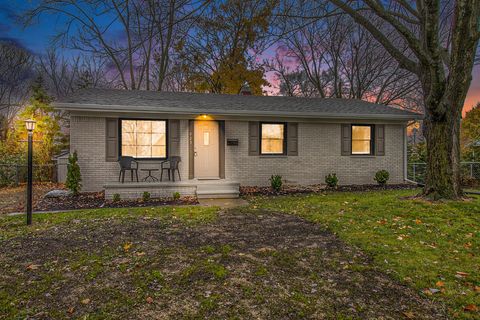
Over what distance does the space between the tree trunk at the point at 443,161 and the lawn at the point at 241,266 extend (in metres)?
1.08

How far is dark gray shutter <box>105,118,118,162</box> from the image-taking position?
9.73 metres

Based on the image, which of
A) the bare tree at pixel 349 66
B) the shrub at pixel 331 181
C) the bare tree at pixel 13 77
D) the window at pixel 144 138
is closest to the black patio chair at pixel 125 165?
the window at pixel 144 138

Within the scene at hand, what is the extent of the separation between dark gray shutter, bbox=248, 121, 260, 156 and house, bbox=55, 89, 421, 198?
4cm

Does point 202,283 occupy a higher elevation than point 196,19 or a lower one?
lower

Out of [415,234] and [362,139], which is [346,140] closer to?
[362,139]

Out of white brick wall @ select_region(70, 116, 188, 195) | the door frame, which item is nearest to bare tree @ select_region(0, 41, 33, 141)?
white brick wall @ select_region(70, 116, 188, 195)

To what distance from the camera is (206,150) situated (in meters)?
10.8

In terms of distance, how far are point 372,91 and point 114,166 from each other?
20.0 m

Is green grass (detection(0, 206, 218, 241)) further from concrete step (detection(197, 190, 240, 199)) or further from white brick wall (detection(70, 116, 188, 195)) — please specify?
white brick wall (detection(70, 116, 188, 195))

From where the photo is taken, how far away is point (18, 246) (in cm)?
460

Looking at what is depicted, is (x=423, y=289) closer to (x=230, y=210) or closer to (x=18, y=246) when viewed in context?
(x=230, y=210)

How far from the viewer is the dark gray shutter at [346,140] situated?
11633 mm

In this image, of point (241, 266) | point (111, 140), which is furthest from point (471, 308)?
point (111, 140)

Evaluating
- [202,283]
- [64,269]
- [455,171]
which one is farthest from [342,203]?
[64,269]
